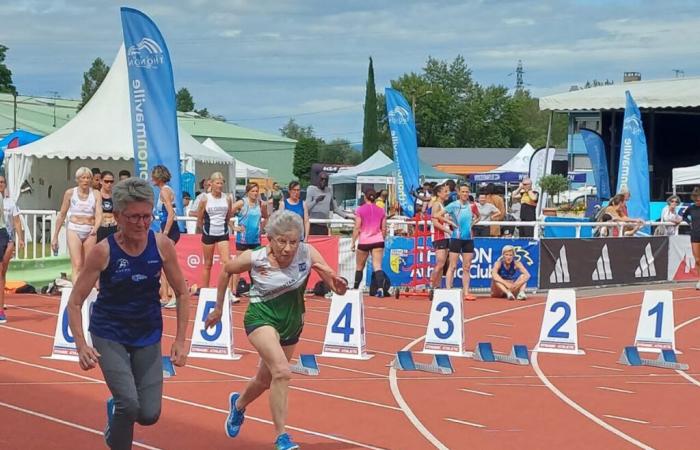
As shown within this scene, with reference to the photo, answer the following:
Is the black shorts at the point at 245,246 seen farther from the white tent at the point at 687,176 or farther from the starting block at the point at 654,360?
the white tent at the point at 687,176

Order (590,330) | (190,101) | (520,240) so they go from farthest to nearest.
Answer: (190,101) < (520,240) < (590,330)

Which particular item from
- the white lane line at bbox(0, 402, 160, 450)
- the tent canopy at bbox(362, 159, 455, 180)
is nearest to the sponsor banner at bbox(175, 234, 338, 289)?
the white lane line at bbox(0, 402, 160, 450)

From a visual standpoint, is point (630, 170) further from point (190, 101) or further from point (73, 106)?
point (190, 101)

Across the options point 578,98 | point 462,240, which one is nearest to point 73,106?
point 578,98

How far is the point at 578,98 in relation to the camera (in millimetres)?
40344

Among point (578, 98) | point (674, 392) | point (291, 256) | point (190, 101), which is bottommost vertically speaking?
point (674, 392)

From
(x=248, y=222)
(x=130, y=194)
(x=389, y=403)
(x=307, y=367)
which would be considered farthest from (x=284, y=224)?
(x=248, y=222)

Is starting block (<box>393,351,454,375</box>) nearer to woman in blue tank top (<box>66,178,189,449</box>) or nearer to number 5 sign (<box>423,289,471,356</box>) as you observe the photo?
number 5 sign (<box>423,289,471,356</box>)

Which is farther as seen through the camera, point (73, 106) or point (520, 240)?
point (73, 106)

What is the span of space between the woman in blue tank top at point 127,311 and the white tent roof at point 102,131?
79.4 feet

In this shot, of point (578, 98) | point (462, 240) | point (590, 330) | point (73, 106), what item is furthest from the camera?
point (73, 106)

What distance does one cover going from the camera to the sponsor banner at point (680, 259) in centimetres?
2417

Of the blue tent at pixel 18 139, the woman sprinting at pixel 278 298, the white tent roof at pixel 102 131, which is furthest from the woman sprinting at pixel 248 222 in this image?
the blue tent at pixel 18 139

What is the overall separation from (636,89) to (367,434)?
34278mm
